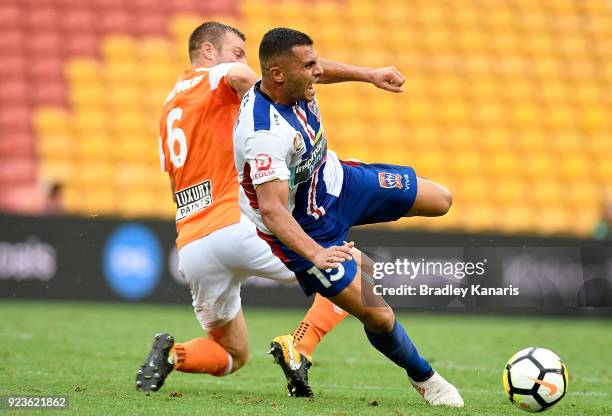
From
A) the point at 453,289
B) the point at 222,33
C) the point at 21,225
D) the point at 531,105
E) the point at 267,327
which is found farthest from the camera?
the point at 531,105

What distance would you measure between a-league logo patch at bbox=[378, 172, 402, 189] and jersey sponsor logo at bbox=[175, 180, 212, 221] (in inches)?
42.6

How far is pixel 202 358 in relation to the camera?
6133 mm

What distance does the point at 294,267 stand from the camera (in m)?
5.41

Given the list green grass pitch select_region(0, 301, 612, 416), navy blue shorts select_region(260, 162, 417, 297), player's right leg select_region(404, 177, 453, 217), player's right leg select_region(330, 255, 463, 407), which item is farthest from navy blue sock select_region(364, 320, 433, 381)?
player's right leg select_region(404, 177, 453, 217)

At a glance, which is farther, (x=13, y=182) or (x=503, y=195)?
→ (x=503, y=195)

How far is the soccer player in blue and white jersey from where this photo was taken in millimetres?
4965

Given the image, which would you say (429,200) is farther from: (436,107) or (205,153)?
(436,107)

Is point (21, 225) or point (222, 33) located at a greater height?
point (222, 33)

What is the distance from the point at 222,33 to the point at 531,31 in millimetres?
11393

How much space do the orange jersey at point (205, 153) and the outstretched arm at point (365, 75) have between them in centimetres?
61

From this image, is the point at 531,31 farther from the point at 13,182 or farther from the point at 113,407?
the point at 113,407

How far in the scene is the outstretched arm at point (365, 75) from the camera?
574cm

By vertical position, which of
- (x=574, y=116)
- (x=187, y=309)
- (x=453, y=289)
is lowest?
(x=187, y=309)

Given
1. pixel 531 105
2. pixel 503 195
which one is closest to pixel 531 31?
pixel 531 105
